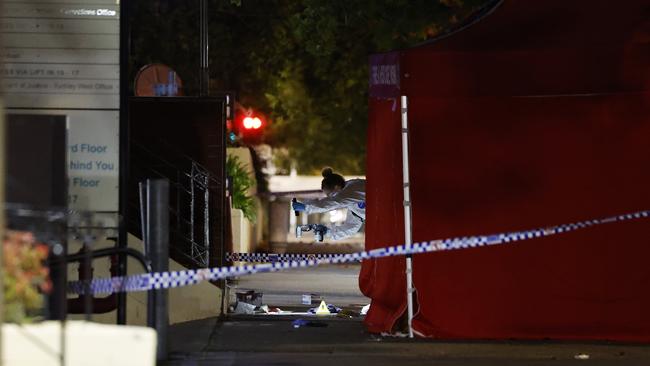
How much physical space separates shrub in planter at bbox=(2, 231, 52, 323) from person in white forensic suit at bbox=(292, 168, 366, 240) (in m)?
6.16

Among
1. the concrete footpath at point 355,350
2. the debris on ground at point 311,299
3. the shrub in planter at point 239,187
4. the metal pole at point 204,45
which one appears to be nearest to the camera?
the concrete footpath at point 355,350

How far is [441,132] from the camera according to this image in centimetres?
1177

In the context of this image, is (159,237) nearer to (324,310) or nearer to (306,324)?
(306,324)

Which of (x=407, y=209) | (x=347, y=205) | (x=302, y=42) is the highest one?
(x=302, y=42)

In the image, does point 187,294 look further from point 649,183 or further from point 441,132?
point 649,183

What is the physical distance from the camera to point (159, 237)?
33.3 feet

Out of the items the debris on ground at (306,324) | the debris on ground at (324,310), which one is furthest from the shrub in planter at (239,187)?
the debris on ground at (306,324)

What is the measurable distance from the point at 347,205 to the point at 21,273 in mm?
6801

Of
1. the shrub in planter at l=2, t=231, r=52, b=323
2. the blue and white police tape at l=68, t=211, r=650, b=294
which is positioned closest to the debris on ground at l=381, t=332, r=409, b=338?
the blue and white police tape at l=68, t=211, r=650, b=294

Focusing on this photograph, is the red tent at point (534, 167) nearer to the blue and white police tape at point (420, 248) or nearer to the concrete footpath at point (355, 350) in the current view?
the blue and white police tape at point (420, 248)

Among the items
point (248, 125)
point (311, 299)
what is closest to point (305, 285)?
point (311, 299)

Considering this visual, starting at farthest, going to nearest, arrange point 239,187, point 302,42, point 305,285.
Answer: point 302,42 < point 239,187 < point 305,285

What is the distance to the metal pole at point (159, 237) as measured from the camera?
10.1 m

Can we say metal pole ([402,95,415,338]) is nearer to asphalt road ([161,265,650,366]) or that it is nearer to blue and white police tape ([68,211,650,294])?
blue and white police tape ([68,211,650,294])
